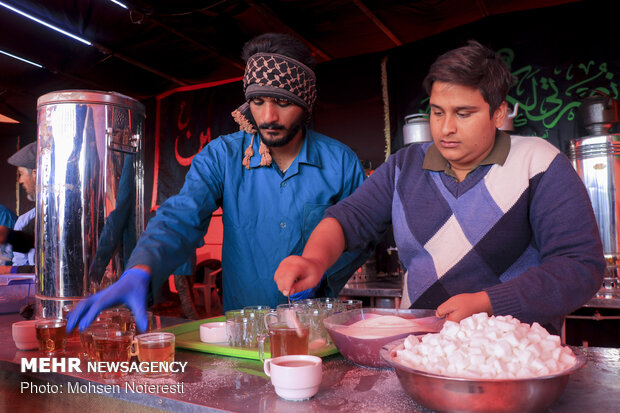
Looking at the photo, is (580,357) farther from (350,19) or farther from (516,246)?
(350,19)

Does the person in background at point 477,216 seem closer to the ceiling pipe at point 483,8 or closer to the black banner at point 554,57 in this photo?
the black banner at point 554,57

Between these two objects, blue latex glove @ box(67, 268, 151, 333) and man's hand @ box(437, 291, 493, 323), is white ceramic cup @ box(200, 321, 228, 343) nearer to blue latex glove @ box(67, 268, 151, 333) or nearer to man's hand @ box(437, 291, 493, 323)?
blue latex glove @ box(67, 268, 151, 333)

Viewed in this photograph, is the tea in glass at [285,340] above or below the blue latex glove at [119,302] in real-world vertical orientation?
below

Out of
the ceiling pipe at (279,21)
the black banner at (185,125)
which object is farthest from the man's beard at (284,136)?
the black banner at (185,125)

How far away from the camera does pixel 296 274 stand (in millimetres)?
1433

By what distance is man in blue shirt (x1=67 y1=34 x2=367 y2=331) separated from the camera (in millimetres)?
1993

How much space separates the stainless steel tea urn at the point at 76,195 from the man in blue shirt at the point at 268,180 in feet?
0.85

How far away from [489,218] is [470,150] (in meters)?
0.23

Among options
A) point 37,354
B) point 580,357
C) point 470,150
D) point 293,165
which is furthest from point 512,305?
point 37,354

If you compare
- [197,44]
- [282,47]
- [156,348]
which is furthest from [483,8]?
[156,348]

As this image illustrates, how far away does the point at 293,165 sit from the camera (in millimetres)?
2166
